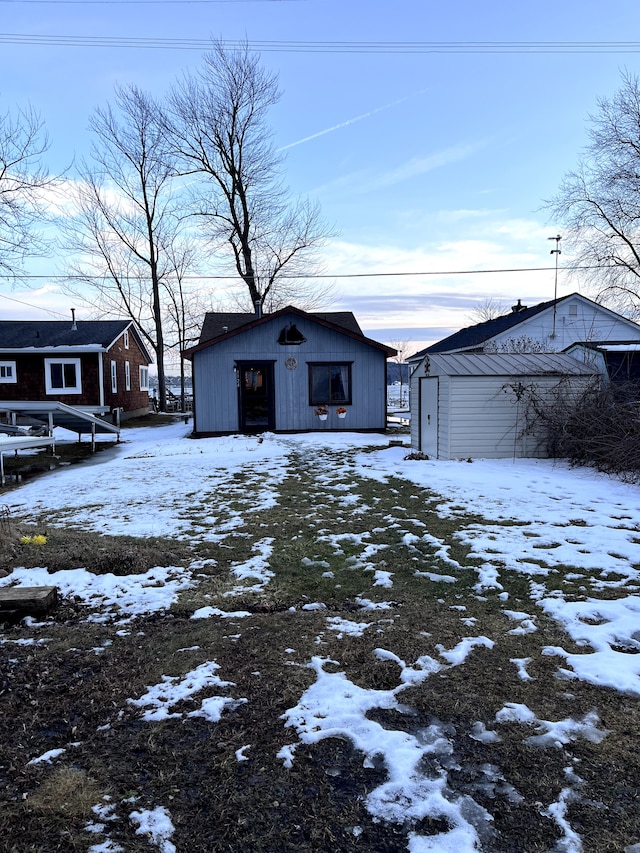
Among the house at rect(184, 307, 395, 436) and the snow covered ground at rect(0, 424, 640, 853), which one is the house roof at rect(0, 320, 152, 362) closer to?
the house at rect(184, 307, 395, 436)

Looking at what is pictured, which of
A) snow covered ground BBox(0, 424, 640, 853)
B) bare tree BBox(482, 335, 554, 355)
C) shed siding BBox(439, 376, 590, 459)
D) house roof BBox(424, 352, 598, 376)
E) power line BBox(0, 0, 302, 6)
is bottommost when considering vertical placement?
snow covered ground BBox(0, 424, 640, 853)

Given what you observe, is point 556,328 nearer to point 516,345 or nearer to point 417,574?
point 516,345

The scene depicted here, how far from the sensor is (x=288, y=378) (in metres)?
16.9

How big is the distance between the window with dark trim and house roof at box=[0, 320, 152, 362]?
10977mm

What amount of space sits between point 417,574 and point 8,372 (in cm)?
2416

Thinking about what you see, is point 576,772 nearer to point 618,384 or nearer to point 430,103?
point 618,384

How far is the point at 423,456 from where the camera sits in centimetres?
1161

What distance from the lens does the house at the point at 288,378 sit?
16.5 m

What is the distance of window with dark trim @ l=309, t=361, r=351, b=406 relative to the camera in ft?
55.8

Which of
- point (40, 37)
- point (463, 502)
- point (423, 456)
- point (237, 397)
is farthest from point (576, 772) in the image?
point (40, 37)

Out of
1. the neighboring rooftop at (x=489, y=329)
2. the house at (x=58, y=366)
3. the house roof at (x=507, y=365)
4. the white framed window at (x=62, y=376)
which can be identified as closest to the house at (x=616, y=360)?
the house roof at (x=507, y=365)

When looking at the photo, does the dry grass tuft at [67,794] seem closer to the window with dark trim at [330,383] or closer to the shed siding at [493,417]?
the shed siding at [493,417]

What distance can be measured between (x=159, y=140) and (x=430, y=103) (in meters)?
21.4

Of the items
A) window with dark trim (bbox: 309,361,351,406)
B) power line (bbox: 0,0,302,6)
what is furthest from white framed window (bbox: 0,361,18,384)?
power line (bbox: 0,0,302,6)
